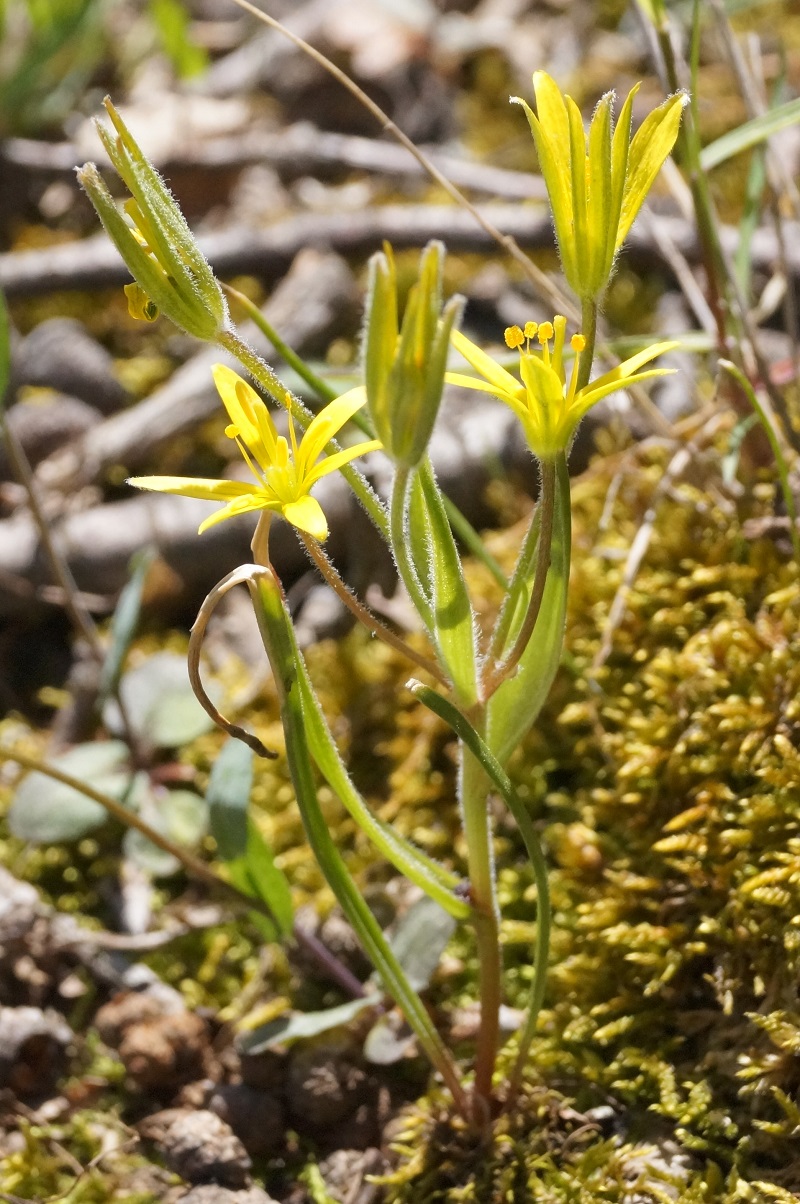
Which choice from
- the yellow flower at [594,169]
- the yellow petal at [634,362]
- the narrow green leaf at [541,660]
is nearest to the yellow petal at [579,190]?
the yellow flower at [594,169]

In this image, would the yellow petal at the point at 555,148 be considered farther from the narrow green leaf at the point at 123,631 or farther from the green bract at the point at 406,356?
the narrow green leaf at the point at 123,631

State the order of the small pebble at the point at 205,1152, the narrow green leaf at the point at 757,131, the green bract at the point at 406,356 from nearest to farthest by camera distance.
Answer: the green bract at the point at 406,356
the small pebble at the point at 205,1152
the narrow green leaf at the point at 757,131

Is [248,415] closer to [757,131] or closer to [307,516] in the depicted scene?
[307,516]

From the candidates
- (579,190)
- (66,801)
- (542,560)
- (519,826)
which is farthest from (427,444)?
(66,801)

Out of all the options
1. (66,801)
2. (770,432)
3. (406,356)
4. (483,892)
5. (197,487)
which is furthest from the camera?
(66,801)

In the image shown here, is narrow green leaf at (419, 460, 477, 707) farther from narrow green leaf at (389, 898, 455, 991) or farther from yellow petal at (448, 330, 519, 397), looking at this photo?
narrow green leaf at (389, 898, 455, 991)

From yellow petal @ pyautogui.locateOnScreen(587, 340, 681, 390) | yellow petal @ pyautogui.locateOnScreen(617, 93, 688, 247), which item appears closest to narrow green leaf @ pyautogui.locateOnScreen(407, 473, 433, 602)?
yellow petal @ pyautogui.locateOnScreen(587, 340, 681, 390)
